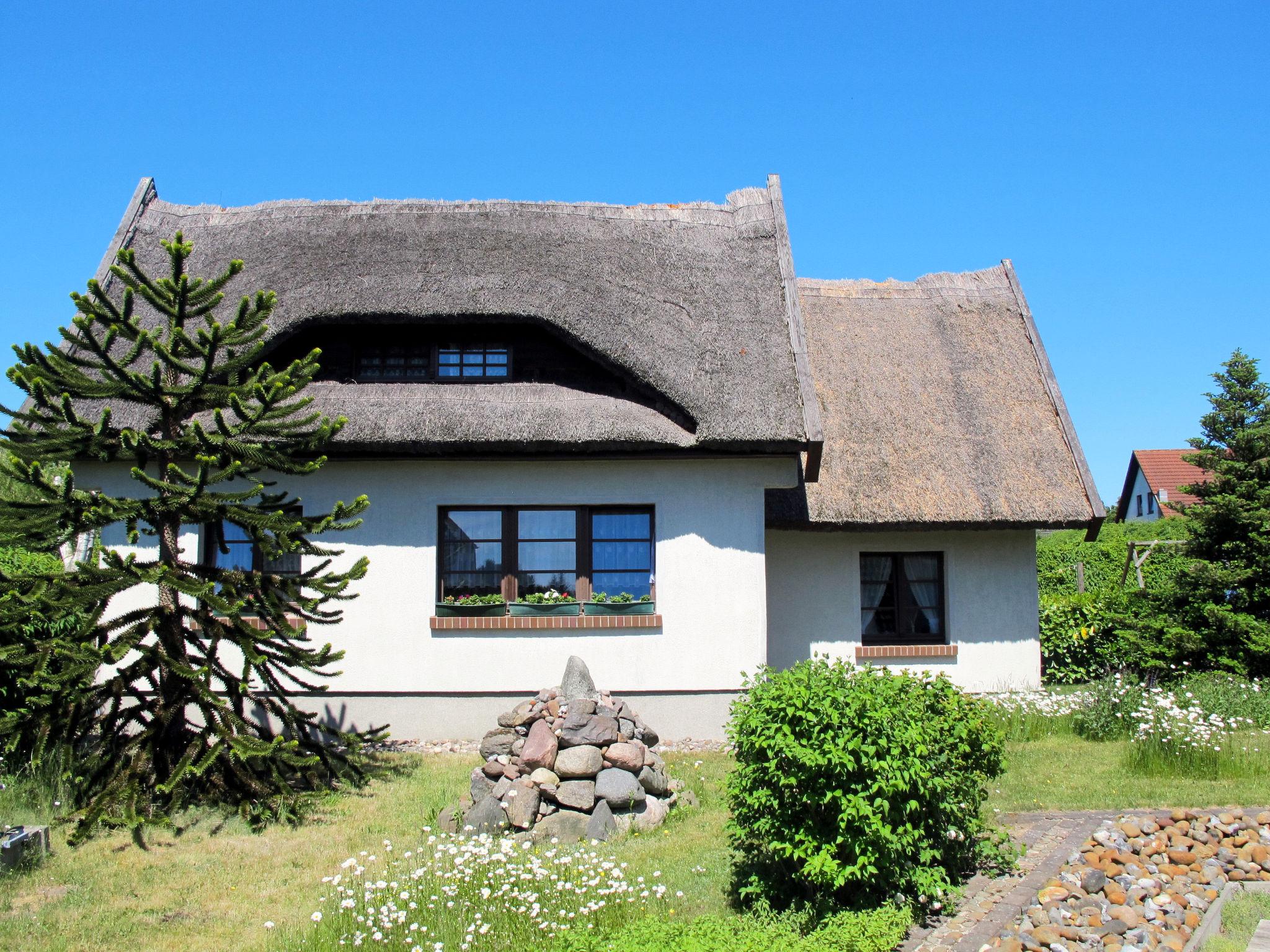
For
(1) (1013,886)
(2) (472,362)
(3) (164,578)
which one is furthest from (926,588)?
(3) (164,578)

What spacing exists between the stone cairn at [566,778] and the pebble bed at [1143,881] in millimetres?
3215

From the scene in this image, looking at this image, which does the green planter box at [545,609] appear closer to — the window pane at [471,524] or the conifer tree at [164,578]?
the window pane at [471,524]

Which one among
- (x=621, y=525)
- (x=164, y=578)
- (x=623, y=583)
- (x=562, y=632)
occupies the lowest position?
(x=562, y=632)

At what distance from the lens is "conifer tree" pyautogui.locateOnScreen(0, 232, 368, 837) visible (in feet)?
26.0

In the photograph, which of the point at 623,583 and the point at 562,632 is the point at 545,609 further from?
the point at 623,583

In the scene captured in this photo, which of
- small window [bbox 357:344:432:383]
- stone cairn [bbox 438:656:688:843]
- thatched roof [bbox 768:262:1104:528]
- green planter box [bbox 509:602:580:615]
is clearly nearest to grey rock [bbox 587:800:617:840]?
stone cairn [bbox 438:656:688:843]

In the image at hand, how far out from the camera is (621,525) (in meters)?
11.8

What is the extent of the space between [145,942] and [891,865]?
15.3 feet

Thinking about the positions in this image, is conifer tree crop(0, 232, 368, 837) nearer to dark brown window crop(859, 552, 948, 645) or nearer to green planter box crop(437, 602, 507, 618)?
green planter box crop(437, 602, 507, 618)

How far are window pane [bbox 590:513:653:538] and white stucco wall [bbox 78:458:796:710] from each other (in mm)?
243

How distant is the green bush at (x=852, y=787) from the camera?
5.80 metres

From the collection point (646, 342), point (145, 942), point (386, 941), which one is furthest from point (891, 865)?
point (646, 342)

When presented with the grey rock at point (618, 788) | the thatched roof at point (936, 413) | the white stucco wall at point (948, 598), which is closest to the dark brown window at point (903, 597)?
the white stucco wall at point (948, 598)

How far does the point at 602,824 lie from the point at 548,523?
14.9 feet
